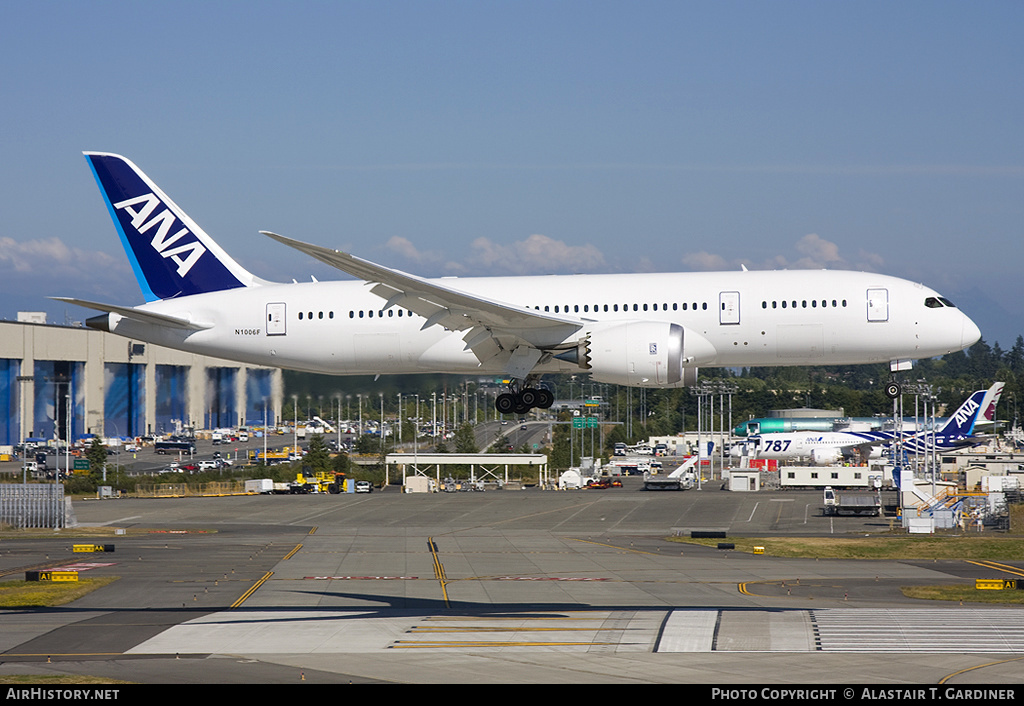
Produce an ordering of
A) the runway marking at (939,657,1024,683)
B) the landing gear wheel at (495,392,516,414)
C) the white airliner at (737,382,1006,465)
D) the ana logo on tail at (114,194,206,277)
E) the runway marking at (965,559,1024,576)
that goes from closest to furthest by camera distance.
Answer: the runway marking at (939,657,1024,683)
the landing gear wheel at (495,392,516,414)
the runway marking at (965,559,1024,576)
the ana logo on tail at (114,194,206,277)
the white airliner at (737,382,1006,465)

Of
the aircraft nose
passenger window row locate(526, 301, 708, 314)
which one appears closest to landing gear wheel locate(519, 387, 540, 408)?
passenger window row locate(526, 301, 708, 314)

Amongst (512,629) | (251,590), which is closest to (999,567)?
(512,629)

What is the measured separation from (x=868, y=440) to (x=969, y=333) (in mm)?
92128

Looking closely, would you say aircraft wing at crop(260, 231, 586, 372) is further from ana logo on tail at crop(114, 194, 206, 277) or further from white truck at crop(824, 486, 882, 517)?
white truck at crop(824, 486, 882, 517)

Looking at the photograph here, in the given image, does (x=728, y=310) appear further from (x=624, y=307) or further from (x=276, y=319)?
(x=276, y=319)

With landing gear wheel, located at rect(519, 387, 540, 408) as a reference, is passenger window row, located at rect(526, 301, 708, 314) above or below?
above

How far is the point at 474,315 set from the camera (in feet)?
121

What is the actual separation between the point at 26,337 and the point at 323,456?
40.4 meters

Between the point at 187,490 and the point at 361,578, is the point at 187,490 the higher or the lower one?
the lower one

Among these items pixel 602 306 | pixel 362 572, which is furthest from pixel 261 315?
pixel 602 306

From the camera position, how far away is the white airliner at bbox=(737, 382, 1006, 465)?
115188 mm

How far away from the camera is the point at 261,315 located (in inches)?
1625

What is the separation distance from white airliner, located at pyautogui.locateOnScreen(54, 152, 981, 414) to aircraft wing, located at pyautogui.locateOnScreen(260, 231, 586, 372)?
72 millimetres

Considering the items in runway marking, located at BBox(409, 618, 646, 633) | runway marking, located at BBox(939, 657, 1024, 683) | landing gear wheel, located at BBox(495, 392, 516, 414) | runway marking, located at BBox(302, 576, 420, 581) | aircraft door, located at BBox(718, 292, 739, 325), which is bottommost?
runway marking, located at BBox(302, 576, 420, 581)
